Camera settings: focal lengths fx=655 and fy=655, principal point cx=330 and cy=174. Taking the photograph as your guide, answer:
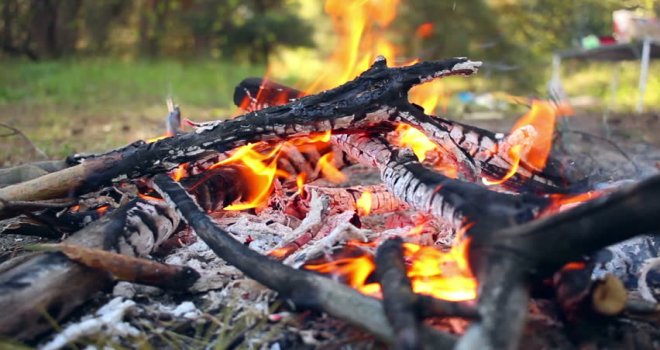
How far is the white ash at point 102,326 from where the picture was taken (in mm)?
2000

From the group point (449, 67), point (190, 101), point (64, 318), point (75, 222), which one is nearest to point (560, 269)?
point (449, 67)

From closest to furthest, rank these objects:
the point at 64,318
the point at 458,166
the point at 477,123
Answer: the point at 64,318, the point at 458,166, the point at 477,123

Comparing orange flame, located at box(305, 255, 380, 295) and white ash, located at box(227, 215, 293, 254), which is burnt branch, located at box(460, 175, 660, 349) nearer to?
orange flame, located at box(305, 255, 380, 295)

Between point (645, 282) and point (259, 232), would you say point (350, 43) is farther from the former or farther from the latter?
point (645, 282)

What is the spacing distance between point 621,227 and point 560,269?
11.5 inches

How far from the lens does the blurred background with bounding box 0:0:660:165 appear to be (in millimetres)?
8665

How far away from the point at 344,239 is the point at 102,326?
0.94 m

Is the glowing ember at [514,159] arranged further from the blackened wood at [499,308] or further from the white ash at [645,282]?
the blackened wood at [499,308]

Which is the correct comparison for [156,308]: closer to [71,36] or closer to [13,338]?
[13,338]

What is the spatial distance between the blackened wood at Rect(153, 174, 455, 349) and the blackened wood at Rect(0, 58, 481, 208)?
38 centimetres

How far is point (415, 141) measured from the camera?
3156mm

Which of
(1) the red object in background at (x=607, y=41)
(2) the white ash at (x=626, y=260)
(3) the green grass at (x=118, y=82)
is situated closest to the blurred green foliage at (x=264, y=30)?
(3) the green grass at (x=118, y=82)

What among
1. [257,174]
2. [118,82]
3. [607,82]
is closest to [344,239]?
[257,174]

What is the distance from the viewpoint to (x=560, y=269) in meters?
2.00
